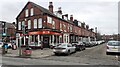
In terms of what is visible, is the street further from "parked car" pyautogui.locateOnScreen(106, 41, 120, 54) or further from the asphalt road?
"parked car" pyautogui.locateOnScreen(106, 41, 120, 54)

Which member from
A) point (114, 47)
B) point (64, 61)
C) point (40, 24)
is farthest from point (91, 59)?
point (40, 24)

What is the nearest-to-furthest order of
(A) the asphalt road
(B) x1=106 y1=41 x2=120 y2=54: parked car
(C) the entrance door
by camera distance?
(A) the asphalt road < (B) x1=106 y1=41 x2=120 y2=54: parked car < (C) the entrance door

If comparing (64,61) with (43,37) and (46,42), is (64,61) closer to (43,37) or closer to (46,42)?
(46,42)

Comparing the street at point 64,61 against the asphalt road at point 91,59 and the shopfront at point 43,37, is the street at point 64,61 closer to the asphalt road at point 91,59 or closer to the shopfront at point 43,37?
the asphalt road at point 91,59

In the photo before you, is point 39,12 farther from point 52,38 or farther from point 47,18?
point 52,38

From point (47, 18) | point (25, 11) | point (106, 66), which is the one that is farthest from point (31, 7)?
point (106, 66)

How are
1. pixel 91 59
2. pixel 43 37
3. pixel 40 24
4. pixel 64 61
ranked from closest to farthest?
pixel 64 61
pixel 91 59
pixel 43 37
pixel 40 24

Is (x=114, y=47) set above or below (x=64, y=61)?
above

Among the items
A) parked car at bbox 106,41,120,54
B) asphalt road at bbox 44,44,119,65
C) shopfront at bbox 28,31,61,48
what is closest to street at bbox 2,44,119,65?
asphalt road at bbox 44,44,119,65

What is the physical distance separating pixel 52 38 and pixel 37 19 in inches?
190

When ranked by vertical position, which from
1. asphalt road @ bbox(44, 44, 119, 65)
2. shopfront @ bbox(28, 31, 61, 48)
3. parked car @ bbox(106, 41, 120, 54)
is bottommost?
asphalt road @ bbox(44, 44, 119, 65)

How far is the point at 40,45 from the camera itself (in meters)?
33.9

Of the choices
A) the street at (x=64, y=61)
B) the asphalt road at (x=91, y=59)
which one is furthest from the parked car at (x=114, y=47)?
the street at (x=64, y=61)

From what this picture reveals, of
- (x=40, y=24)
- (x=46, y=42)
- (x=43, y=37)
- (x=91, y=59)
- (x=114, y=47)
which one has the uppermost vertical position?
(x=40, y=24)
